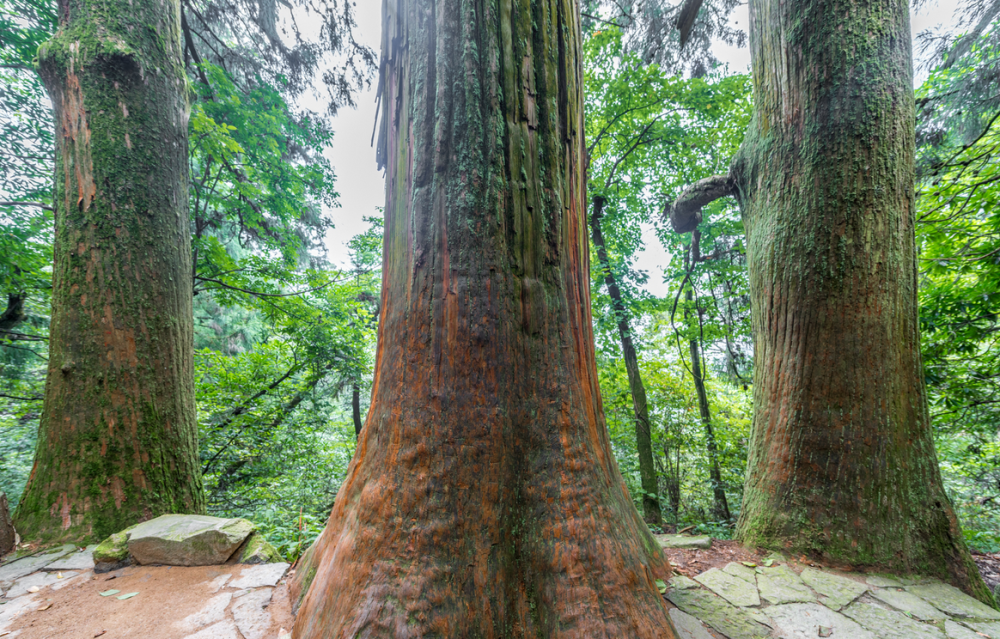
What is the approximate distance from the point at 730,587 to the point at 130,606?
2897mm

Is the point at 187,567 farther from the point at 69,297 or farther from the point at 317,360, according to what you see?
the point at 317,360

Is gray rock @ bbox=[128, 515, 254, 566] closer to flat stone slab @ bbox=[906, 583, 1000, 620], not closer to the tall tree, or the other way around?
the tall tree

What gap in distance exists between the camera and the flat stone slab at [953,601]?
5.94 ft

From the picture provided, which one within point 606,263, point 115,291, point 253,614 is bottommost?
point 253,614

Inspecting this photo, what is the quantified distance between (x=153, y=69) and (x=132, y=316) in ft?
6.22

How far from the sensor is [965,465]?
547cm

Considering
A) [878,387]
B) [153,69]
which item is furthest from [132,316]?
[878,387]

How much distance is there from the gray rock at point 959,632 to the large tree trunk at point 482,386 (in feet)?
4.77

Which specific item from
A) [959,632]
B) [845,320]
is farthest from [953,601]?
[845,320]

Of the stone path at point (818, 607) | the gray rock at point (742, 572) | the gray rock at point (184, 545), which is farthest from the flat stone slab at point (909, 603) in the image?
the gray rock at point (184, 545)

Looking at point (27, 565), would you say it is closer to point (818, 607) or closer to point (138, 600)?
point (138, 600)

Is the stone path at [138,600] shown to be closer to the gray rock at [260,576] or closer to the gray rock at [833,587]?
the gray rock at [260,576]

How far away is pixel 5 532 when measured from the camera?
85.7 inches

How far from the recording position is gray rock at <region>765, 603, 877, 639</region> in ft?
5.28
